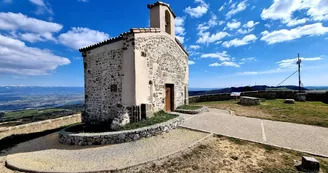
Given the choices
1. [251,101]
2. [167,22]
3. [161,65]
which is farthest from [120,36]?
[251,101]

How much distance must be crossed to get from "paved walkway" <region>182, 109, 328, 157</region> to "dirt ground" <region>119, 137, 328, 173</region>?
766 mm

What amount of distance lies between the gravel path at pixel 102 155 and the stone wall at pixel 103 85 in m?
3.23

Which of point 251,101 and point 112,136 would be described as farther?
point 251,101

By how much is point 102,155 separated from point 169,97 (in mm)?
7427

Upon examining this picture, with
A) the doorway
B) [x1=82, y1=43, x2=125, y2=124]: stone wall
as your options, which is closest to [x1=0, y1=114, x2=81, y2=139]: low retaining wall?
[x1=82, y1=43, x2=125, y2=124]: stone wall

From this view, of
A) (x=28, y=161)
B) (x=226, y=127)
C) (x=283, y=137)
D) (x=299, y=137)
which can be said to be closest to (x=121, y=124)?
(x=28, y=161)

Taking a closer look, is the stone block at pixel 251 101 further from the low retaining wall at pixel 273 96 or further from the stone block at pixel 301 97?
the stone block at pixel 301 97

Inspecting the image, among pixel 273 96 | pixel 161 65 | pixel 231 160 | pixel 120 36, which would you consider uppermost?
pixel 120 36

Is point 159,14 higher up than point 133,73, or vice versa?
point 159,14

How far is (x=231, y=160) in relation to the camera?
531 centimetres

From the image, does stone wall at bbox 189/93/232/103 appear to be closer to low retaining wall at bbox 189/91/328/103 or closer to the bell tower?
low retaining wall at bbox 189/91/328/103

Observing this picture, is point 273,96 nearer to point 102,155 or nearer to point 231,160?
point 231,160

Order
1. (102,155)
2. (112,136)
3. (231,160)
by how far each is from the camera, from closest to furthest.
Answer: (231,160) → (102,155) → (112,136)

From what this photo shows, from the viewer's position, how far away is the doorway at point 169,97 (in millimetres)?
12258
